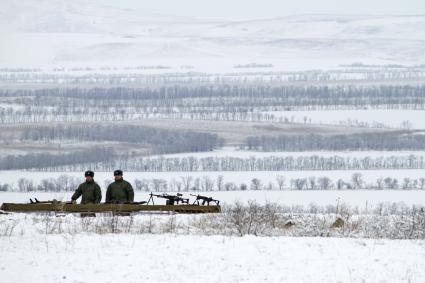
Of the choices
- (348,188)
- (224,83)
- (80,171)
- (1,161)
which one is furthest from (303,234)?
(224,83)

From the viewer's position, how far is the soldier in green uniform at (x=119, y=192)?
52.4 ft

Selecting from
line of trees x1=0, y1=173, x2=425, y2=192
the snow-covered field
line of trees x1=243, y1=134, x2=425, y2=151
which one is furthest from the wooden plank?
line of trees x1=243, y1=134, x2=425, y2=151

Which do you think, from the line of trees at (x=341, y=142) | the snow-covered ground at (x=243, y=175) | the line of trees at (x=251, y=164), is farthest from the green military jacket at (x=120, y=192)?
the line of trees at (x=341, y=142)

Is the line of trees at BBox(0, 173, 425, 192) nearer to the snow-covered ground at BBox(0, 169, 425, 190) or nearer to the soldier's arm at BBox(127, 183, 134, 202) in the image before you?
the snow-covered ground at BBox(0, 169, 425, 190)

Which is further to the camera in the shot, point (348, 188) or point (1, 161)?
point (1, 161)

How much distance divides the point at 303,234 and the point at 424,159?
72011mm

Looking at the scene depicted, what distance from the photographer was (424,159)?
275 ft

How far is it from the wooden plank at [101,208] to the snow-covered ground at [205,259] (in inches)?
113

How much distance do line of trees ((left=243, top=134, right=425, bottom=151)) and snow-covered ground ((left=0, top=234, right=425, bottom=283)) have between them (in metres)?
81.9

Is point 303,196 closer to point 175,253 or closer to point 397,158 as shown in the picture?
point 397,158

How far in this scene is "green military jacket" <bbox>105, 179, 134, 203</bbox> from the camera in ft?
52.4

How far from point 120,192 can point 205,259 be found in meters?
4.66

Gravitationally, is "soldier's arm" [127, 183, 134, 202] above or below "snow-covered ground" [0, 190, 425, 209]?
above

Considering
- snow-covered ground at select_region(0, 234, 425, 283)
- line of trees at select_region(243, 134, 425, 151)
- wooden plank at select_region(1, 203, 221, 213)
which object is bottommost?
snow-covered ground at select_region(0, 234, 425, 283)
